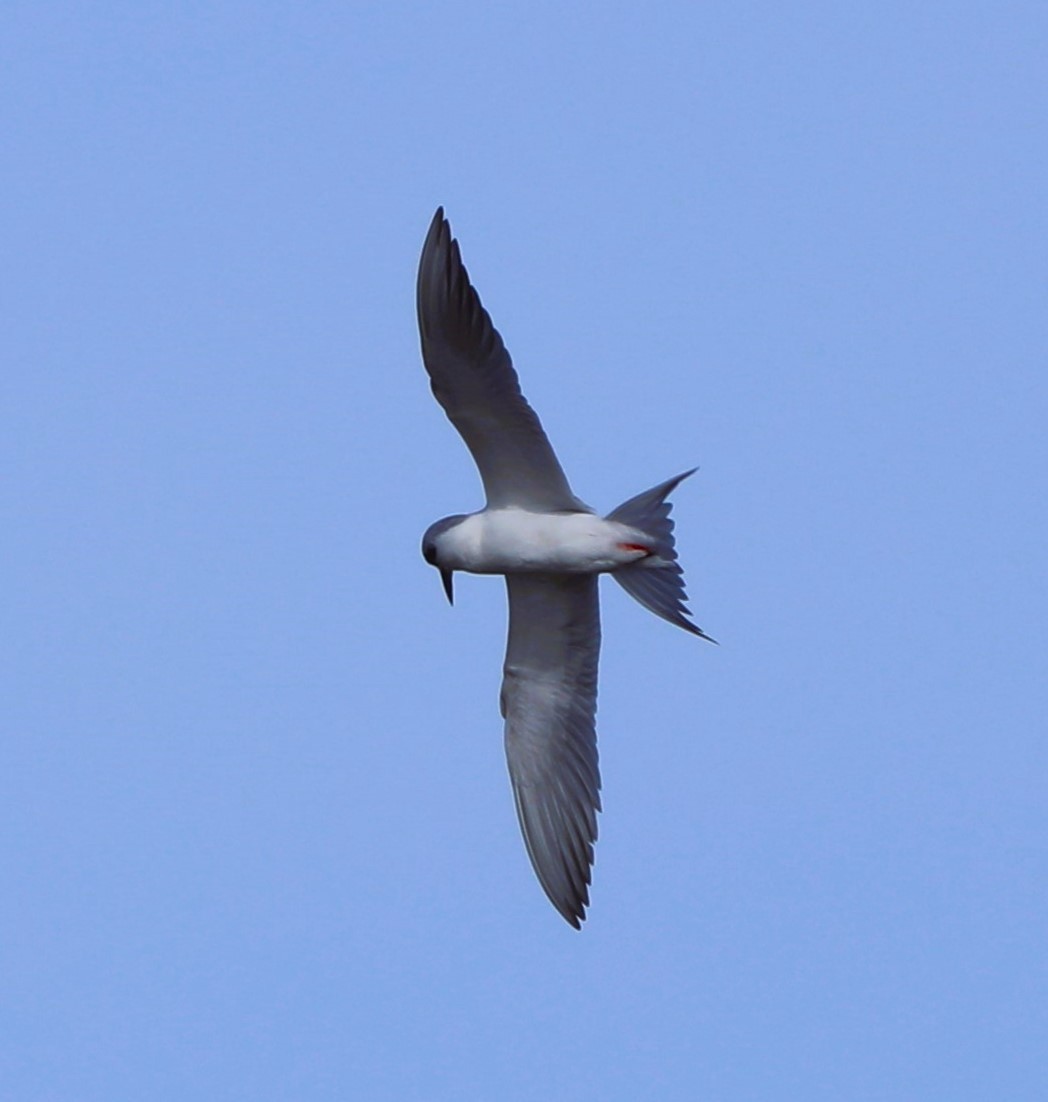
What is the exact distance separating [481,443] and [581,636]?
1.24 metres

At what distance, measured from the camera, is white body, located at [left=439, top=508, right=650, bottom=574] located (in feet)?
29.7

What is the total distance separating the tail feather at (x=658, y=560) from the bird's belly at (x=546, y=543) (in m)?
0.05

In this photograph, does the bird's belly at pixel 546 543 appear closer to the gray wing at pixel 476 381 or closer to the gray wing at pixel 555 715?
the gray wing at pixel 476 381

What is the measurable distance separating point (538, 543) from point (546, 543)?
0.12ft

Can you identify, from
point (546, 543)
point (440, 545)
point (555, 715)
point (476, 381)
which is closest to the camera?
point (476, 381)

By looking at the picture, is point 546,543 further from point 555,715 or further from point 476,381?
point 555,715

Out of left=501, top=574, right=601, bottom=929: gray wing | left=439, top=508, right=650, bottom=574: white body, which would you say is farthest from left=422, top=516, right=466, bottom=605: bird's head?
left=501, top=574, right=601, bottom=929: gray wing

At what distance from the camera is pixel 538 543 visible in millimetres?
9219

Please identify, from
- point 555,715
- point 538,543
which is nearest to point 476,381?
point 538,543

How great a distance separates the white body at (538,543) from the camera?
9055 mm

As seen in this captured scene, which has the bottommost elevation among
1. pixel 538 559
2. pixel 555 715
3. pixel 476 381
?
pixel 555 715

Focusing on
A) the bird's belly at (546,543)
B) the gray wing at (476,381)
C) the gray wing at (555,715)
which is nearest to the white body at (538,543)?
the bird's belly at (546,543)

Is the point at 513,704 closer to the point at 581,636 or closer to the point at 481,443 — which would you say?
the point at 581,636

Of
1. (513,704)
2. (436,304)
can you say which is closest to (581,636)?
(513,704)
